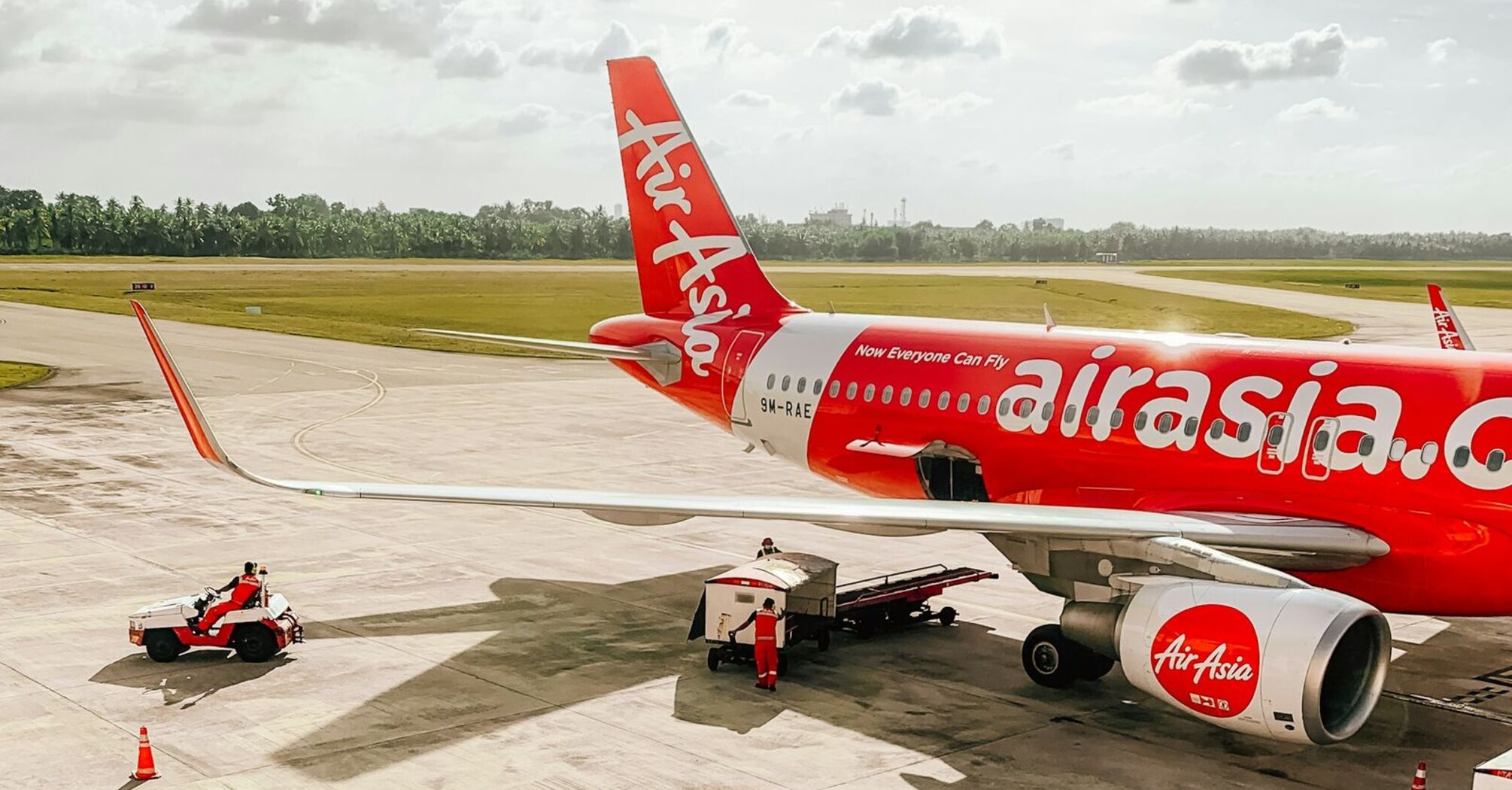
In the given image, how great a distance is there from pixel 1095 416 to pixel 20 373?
49314 mm

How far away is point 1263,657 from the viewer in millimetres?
14805

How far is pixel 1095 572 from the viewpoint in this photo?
17859 millimetres

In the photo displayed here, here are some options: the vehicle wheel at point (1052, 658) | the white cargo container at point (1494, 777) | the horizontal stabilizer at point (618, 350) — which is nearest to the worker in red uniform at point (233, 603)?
the horizontal stabilizer at point (618, 350)

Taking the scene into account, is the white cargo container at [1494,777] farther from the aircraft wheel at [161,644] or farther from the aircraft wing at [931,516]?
the aircraft wheel at [161,644]

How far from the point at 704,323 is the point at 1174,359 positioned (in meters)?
11.0

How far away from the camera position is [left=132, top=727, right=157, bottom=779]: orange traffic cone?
15.1 metres

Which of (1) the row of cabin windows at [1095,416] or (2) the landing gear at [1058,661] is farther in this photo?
(2) the landing gear at [1058,661]

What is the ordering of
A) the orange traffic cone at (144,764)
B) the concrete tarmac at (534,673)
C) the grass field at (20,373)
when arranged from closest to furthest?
the orange traffic cone at (144,764)
the concrete tarmac at (534,673)
the grass field at (20,373)

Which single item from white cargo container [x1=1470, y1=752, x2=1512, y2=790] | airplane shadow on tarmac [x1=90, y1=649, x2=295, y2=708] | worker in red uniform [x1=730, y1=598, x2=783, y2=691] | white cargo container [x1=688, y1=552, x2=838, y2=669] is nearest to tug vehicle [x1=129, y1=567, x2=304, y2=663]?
airplane shadow on tarmac [x1=90, y1=649, x2=295, y2=708]

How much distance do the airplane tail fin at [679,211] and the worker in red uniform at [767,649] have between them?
407 inches

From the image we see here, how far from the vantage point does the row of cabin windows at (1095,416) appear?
17328 millimetres

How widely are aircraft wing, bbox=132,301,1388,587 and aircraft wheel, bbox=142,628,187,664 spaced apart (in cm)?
385

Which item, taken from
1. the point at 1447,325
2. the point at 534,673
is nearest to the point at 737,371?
the point at 534,673

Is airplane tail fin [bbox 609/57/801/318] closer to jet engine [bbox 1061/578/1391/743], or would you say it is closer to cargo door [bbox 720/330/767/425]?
cargo door [bbox 720/330/767/425]
